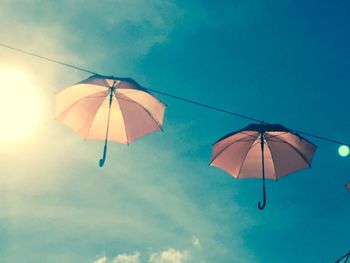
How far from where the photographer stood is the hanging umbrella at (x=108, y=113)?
426 inches

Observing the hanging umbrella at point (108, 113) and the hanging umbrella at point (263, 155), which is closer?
the hanging umbrella at point (108, 113)

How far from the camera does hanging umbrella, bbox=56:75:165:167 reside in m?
10.8

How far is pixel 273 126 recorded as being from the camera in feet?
30.9

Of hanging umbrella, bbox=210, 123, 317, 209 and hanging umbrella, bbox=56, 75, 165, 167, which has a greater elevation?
hanging umbrella, bbox=56, 75, 165, 167

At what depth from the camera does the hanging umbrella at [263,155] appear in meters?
11.4

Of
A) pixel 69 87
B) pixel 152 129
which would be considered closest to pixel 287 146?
pixel 152 129

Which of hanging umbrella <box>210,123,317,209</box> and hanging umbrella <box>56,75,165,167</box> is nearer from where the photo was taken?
hanging umbrella <box>56,75,165,167</box>

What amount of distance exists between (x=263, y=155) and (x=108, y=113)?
4665 millimetres

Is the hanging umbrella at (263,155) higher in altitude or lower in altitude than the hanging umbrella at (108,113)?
lower

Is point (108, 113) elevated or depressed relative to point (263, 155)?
elevated

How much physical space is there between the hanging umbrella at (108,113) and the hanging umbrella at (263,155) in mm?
2070

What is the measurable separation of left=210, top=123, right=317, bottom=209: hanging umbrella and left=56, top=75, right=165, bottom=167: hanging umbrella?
207cm

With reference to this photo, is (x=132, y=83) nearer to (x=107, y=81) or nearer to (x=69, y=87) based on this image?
(x=107, y=81)

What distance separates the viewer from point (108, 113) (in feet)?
37.0
